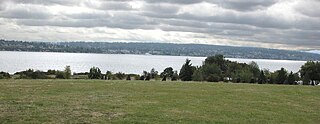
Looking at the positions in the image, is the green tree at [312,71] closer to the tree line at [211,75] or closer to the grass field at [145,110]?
the tree line at [211,75]

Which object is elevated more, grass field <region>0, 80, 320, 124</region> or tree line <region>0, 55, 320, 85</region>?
tree line <region>0, 55, 320, 85</region>

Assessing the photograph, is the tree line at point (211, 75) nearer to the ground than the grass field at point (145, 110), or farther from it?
farther from it

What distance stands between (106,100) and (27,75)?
4996cm

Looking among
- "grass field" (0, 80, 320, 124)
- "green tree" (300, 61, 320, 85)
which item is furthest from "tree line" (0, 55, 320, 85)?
"grass field" (0, 80, 320, 124)

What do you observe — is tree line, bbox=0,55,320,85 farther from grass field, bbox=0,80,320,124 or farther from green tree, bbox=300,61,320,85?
grass field, bbox=0,80,320,124

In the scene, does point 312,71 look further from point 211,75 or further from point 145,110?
point 145,110

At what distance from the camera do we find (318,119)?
16.6 metres

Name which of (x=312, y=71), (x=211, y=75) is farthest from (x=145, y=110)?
(x=312, y=71)

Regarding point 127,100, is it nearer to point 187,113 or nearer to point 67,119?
point 187,113

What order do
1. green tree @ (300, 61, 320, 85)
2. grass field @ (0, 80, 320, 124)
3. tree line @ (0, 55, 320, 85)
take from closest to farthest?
grass field @ (0, 80, 320, 124) → tree line @ (0, 55, 320, 85) → green tree @ (300, 61, 320, 85)

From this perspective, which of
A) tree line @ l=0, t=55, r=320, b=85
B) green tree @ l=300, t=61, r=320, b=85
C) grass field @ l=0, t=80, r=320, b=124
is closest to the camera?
grass field @ l=0, t=80, r=320, b=124

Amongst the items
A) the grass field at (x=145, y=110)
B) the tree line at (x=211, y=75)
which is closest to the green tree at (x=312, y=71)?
the tree line at (x=211, y=75)

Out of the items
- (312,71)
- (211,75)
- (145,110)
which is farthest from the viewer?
(211,75)

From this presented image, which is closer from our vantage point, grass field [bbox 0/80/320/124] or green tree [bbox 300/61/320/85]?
grass field [bbox 0/80/320/124]
